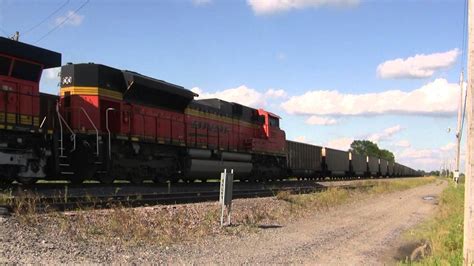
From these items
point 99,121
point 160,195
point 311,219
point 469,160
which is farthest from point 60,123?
point 469,160

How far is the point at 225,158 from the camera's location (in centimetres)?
2466

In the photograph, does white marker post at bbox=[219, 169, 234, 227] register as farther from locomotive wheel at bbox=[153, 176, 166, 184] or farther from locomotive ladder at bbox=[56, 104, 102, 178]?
locomotive wheel at bbox=[153, 176, 166, 184]

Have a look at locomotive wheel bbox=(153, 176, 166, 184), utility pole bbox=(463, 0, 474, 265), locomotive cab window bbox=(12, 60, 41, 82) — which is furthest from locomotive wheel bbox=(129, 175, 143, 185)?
utility pole bbox=(463, 0, 474, 265)

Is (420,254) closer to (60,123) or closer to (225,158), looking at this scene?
(60,123)

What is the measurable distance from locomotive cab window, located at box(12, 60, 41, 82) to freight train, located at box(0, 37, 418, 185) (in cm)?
3

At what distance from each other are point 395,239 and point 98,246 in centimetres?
687

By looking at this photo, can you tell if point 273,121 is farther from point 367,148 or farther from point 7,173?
point 367,148

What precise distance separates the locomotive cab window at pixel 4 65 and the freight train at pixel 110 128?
0.08ft

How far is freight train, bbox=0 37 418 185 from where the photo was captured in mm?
13758

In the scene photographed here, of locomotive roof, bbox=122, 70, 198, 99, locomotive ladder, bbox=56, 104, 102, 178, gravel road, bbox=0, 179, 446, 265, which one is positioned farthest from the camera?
locomotive roof, bbox=122, 70, 198, 99

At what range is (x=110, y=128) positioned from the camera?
1764cm

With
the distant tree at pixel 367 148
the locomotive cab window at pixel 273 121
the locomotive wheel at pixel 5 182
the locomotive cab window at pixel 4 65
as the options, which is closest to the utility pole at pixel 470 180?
the locomotive wheel at pixel 5 182

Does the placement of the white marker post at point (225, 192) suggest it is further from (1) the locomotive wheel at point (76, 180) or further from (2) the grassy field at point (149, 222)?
(1) the locomotive wheel at point (76, 180)

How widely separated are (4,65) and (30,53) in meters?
0.88
